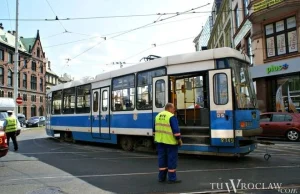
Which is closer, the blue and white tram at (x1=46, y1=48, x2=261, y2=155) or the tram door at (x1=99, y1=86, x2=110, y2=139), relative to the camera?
the blue and white tram at (x1=46, y1=48, x2=261, y2=155)

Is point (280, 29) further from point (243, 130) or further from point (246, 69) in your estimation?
point (243, 130)

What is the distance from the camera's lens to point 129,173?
8148 millimetres

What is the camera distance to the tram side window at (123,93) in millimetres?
12180

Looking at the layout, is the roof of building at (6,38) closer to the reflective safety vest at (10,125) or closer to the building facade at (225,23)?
the building facade at (225,23)

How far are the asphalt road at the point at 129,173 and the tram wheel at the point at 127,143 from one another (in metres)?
1.27

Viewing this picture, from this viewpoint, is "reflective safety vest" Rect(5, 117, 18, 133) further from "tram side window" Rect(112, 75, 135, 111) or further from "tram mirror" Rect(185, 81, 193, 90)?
"tram mirror" Rect(185, 81, 193, 90)

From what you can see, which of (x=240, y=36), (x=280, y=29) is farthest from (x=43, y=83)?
(x=280, y=29)

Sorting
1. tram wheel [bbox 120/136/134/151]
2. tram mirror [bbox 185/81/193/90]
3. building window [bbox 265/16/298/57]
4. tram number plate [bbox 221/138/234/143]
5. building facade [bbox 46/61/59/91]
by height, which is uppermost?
building facade [bbox 46/61/59/91]

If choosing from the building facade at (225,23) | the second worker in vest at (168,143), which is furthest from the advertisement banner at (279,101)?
the second worker in vest at (168,143)

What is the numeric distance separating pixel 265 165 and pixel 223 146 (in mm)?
1222

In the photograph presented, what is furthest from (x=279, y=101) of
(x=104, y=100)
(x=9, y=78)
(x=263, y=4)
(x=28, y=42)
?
(x=28, y=42)

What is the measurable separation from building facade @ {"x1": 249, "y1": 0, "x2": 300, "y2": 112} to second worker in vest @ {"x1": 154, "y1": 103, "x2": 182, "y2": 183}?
16712mm

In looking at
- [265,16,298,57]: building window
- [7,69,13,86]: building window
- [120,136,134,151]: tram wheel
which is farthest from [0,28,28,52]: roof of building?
[120,136,134,151]: tram wheel

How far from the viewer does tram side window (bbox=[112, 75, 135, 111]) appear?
480 inches
